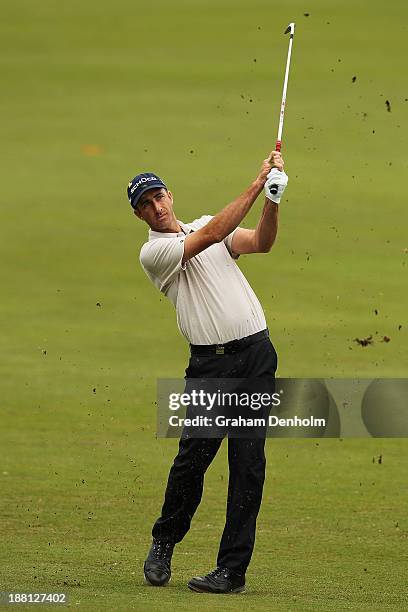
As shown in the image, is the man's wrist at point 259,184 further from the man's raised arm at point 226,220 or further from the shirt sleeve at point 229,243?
the shirt sleeve at point 229,243

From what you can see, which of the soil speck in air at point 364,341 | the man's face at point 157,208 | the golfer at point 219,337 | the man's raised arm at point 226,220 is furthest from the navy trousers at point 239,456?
the soil speck in air at point 364,341

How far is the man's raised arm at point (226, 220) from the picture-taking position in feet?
21.3

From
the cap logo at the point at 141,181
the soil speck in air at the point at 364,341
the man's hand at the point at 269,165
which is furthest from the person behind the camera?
the soil speck in air at the point at 364,341

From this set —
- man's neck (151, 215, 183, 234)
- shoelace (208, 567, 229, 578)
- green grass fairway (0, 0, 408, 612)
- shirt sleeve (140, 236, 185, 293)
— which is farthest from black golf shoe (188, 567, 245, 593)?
man's neck (151, 215, 183, 234)

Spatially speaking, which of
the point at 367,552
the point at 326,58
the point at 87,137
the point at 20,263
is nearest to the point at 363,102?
the point at 326,58

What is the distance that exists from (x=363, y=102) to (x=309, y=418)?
1561cm

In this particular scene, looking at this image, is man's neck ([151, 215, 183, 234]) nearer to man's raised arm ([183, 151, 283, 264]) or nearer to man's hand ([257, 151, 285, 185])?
man's raised arm ([183, 151, 283, 264])

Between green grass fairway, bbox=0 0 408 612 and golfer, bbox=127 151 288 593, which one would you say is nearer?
golfer, bbox=127 151 288 593

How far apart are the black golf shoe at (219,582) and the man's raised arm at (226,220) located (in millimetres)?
1454

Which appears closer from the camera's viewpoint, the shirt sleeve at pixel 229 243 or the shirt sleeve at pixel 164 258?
the shirt sleeve at pixel 164 258

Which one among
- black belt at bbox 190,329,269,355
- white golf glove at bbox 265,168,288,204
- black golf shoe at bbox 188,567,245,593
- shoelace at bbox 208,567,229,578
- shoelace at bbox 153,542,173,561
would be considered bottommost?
black golf shoe at bbox 188,567,245,593

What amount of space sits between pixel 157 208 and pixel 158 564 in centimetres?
168

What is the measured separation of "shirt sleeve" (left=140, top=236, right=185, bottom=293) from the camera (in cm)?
671

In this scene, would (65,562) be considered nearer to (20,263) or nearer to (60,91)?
(20,263)
